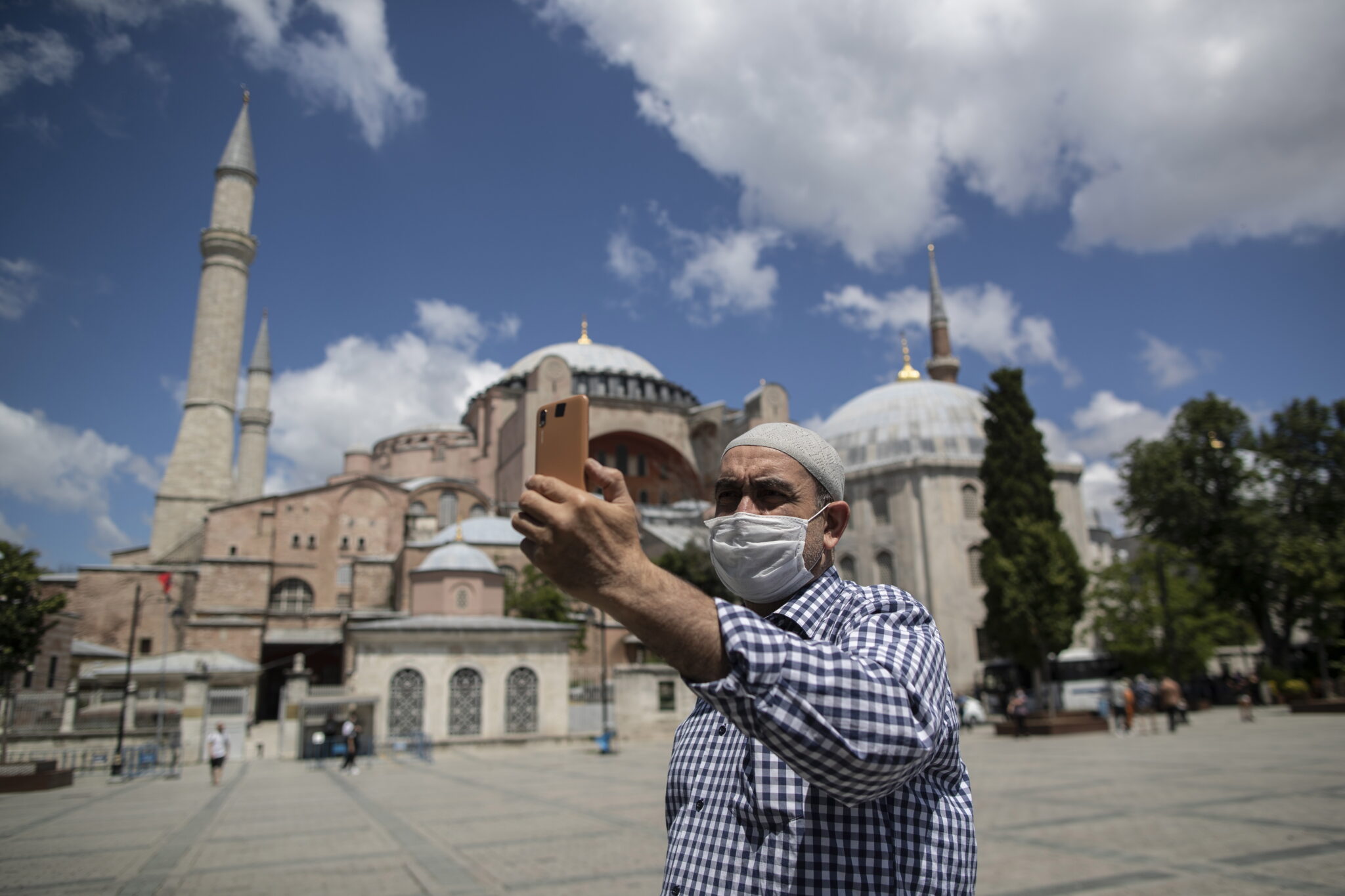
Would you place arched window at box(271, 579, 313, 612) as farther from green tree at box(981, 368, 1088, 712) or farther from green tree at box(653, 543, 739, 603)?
green tree at box(981, 368, 1088, 712)

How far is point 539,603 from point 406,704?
8.66m

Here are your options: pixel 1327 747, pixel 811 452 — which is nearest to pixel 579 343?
pixel 1327 747

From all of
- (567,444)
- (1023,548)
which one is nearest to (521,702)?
(1023,548)

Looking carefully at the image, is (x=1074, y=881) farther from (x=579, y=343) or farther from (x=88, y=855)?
(x=579, y=343)

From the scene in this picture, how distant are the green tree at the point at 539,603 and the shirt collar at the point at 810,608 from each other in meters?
28.1

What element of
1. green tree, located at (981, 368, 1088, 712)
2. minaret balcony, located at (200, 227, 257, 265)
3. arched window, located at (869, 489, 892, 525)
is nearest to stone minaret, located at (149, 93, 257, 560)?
minaret balcony, located at (200, 227, 257, 265)

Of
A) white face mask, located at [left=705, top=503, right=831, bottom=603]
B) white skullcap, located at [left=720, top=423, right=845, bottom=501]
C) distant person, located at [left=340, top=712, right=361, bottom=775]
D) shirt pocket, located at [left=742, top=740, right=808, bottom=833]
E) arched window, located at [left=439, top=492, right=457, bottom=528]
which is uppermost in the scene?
arched window, located at [left=439, top=492, right=457, bottom=528]

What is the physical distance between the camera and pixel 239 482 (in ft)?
152

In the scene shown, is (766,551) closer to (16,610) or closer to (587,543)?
(587,543)

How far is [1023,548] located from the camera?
25.4 metres

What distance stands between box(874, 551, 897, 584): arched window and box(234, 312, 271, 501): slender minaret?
31.7 m

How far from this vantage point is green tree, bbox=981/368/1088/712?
2480 centimetres

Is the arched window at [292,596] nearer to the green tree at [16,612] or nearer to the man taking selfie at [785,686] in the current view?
the green tree at [16,612]

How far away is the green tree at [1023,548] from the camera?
24.8 meters
